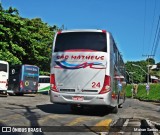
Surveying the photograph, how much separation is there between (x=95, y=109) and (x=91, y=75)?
191 inches

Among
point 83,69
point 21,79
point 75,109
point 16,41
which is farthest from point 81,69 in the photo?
point 16,41

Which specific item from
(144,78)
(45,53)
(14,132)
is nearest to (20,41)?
(45,53)

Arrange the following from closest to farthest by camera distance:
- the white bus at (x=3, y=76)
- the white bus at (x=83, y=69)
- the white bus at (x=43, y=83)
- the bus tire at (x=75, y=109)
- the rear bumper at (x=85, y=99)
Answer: the rear bumper at (x=85, y=99) → the white bus at (x=83, y=69) → the bus tire at (x=75, y=109) → the white bus at (x=3, y=76) → the white bus at (x=43, y=83)

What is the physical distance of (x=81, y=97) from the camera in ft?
51.1

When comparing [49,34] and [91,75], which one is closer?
Result: [91,75]

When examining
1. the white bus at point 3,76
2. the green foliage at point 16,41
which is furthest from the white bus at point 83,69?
the green foliage at point 16,41

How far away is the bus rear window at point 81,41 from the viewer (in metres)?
15.6

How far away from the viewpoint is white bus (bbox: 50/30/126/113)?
15.4 m

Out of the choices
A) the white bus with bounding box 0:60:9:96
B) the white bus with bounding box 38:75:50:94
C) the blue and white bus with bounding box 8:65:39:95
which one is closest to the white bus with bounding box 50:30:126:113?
the white bus with bounding box 0:60:9:96

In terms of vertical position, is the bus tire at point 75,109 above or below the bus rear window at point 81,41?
below

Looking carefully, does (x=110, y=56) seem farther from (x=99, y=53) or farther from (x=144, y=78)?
(x=144, y=78)

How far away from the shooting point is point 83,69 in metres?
15.6

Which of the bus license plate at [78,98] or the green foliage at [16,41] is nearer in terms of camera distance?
the bus license plate at [78,98]

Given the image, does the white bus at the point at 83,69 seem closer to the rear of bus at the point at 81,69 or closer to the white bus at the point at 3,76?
the rear of bus at the point at 81,69
